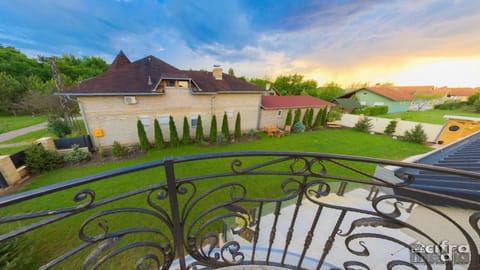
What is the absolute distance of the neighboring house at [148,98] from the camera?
6.68m

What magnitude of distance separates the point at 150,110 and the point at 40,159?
3.90 meters

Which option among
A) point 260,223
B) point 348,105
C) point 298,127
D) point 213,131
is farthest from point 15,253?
point 348,105

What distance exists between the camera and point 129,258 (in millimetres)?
2650

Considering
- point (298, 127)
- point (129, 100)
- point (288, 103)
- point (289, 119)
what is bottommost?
point (298, 127)

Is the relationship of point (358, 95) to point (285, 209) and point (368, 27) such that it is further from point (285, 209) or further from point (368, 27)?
point (285, 209)

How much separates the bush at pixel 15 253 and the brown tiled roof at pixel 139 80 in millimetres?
5740

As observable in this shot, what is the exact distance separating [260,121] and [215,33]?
589 centimetres

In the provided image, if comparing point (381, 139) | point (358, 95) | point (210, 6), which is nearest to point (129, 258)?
point (210, 6)

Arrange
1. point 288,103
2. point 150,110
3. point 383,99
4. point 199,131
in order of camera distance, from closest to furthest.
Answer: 1. point 150,110
2. point 199,131
3. point 288,103
4. point 383,99

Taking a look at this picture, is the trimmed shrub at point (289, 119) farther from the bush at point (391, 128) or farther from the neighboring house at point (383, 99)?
the neighboring house at point (383, 99)

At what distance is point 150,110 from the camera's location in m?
7.59

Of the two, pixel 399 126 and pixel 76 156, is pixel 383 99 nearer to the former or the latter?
pixel 399 126

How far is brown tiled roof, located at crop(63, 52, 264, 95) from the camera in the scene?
6648 mm

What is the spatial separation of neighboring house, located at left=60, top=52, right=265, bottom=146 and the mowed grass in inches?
64.5
